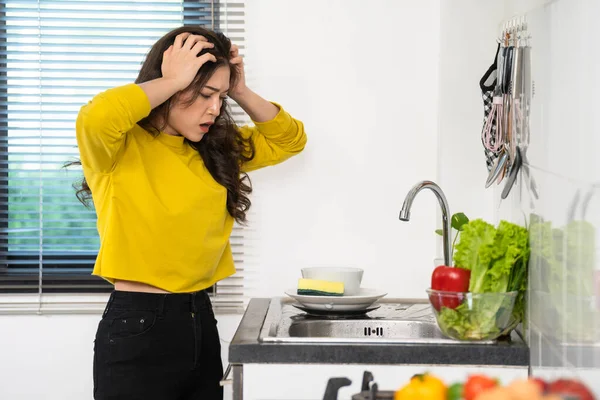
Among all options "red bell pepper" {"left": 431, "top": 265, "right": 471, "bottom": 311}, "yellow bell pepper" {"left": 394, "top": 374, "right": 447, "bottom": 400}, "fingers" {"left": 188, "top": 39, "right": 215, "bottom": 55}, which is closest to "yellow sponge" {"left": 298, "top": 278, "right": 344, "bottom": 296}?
"red bell pepper" {"left": 431, "top": 265, "right": 471, "bottom": 311}

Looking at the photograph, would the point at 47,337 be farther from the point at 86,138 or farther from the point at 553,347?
the point at 553,347

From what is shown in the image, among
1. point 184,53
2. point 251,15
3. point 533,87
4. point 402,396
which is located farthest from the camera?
point 251,15

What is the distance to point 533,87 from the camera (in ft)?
5.01

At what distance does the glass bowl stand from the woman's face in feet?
2.43

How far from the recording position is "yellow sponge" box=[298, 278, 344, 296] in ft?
6.15

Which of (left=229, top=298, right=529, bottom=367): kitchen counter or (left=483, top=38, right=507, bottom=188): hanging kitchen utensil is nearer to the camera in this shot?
(left=229, top=298, right=529, bottom=367): kitchen counter

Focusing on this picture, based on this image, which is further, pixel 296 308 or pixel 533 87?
pixel 296 308

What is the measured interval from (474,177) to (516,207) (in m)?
0.48

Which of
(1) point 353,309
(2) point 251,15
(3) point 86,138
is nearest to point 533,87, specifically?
(1) point 353,309

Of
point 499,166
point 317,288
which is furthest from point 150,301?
point 499,166

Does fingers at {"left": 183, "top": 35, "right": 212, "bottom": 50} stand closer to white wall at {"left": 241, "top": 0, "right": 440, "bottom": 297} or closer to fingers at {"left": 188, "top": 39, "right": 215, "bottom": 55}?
fingers at {"left": 188, "top": 39, "right": 215, "bottom": 55}

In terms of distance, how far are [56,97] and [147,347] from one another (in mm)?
1057

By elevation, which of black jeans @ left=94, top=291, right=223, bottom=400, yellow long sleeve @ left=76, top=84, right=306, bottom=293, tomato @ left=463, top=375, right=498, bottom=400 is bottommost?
black jeans @ left=94, top=291, right=223, bottom=400

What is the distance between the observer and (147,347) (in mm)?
1768
